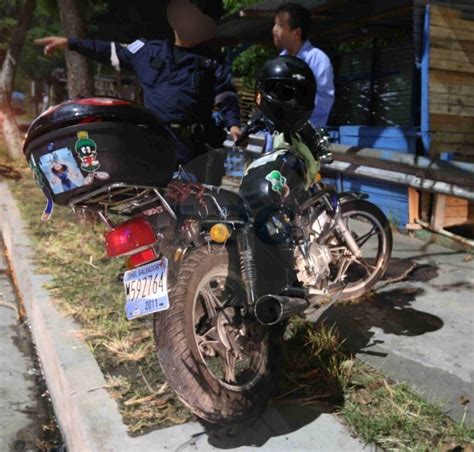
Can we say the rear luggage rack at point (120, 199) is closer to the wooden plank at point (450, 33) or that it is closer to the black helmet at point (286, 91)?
the black helmet at point (286, 91)

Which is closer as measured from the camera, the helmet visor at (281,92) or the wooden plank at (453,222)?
the helmet visor at (281,92)

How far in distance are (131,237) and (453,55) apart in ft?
15.0

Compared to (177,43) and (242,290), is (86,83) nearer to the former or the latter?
(177,43)

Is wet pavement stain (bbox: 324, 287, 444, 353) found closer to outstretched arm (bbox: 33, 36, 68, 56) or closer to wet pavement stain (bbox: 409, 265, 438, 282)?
wet pavement stain (bbox: 409, 265, 438, 282)

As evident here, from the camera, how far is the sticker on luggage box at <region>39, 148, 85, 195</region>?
2.21 m

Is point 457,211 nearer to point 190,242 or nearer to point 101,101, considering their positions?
point 190,242

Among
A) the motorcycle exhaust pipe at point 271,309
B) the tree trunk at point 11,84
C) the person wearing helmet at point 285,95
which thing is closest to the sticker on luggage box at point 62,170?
the motorcycle exhaust pipe at point 271,309

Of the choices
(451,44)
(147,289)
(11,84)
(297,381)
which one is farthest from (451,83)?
(11,84)

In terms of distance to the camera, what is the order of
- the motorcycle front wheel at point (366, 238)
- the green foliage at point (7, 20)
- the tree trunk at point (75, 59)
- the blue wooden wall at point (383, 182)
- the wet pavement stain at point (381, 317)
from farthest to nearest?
the green foliage at point (7, 20)
the tree trunk at point (75, 59)
the blue wooden wall at point (383, 182)
the motorcycle front wheel at point (366, 238)
the wet pavement stain at point (381, 317)

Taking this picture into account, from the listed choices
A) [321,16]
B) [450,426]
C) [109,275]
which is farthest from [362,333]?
[321,16]

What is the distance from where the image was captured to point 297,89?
10.7 ft

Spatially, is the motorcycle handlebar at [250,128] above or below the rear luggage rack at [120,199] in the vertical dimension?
above

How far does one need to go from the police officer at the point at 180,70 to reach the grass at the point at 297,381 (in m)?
1.24

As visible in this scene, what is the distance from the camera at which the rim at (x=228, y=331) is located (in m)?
2.73
